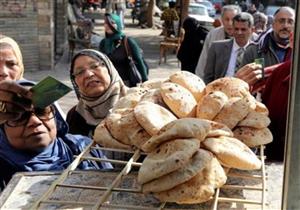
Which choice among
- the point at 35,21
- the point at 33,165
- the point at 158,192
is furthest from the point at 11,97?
the point at 35,21

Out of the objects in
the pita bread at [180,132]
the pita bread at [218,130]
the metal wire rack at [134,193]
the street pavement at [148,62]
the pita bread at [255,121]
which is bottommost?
the street pavement at [148,62]

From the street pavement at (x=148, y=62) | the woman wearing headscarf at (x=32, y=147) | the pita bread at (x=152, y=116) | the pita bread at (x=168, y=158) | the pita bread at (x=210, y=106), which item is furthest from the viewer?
the street pavement at (x=148, y=62)

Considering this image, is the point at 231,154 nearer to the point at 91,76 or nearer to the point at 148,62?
the point at 91,76

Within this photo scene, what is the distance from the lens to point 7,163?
253 cm

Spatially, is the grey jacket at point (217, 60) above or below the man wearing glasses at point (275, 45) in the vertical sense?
below

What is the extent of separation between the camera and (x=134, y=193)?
1695 millimetres

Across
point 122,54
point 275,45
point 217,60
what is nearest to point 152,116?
point 275,45

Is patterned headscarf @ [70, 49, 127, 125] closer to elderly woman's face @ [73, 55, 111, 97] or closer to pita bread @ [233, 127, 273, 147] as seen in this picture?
elderly woman's face @ [73, 55, 111, 97]

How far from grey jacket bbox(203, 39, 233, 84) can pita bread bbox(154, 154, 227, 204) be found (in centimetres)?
373

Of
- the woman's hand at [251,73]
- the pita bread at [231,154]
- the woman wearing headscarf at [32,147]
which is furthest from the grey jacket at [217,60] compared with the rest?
the pita bread at [231,154]

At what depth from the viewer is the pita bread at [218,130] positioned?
1.71 metres

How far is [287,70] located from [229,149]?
129cm

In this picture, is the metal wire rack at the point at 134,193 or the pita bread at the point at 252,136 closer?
the metal wire rack at the point at 134,193

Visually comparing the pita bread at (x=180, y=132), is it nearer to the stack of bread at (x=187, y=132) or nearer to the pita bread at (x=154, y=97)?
the stack of bread at (x=187, y=132)
